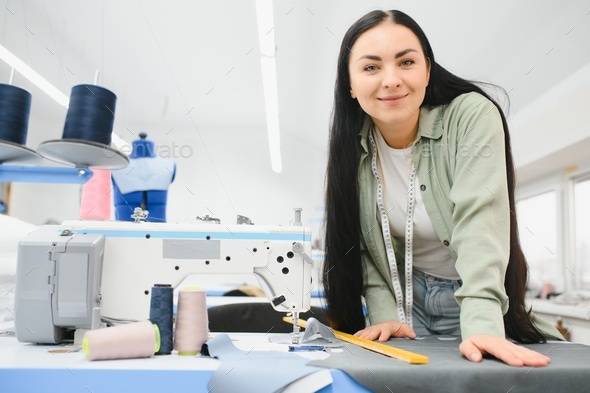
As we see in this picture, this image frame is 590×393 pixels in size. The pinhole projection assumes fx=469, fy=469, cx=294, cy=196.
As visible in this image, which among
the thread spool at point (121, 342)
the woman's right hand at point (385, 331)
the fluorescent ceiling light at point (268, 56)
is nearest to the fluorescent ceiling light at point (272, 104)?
the fluorescent ceiling light at point (268, 56)

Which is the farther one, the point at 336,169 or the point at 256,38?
the point at 256,38

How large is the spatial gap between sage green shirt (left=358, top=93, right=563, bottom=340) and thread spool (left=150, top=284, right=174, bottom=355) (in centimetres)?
60

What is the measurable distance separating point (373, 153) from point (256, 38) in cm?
380

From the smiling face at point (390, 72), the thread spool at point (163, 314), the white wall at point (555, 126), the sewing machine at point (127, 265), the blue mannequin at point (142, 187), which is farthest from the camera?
the white wall at point (555, 126)

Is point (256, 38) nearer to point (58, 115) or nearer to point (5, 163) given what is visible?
point (5, 163)

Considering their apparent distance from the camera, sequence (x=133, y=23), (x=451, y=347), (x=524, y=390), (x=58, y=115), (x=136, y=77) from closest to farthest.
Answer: (x=524, y=390) < (x=451, y=347) < (x=133, y=23) < (x=136, y=77) < (x=58, y=115)

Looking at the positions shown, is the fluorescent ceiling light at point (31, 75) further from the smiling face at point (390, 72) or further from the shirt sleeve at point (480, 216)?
the shirt sleeve at point (480, 216)

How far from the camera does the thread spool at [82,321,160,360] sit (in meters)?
0.83

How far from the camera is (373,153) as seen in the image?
4.52ft

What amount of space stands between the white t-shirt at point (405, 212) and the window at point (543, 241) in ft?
11.5

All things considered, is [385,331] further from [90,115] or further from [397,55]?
[90,115]

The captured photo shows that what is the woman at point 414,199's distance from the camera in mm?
1062

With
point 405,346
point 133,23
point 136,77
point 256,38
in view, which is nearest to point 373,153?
point 405,346

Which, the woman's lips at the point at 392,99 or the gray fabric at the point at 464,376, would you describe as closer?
the gray fabric at the point at 464,376
